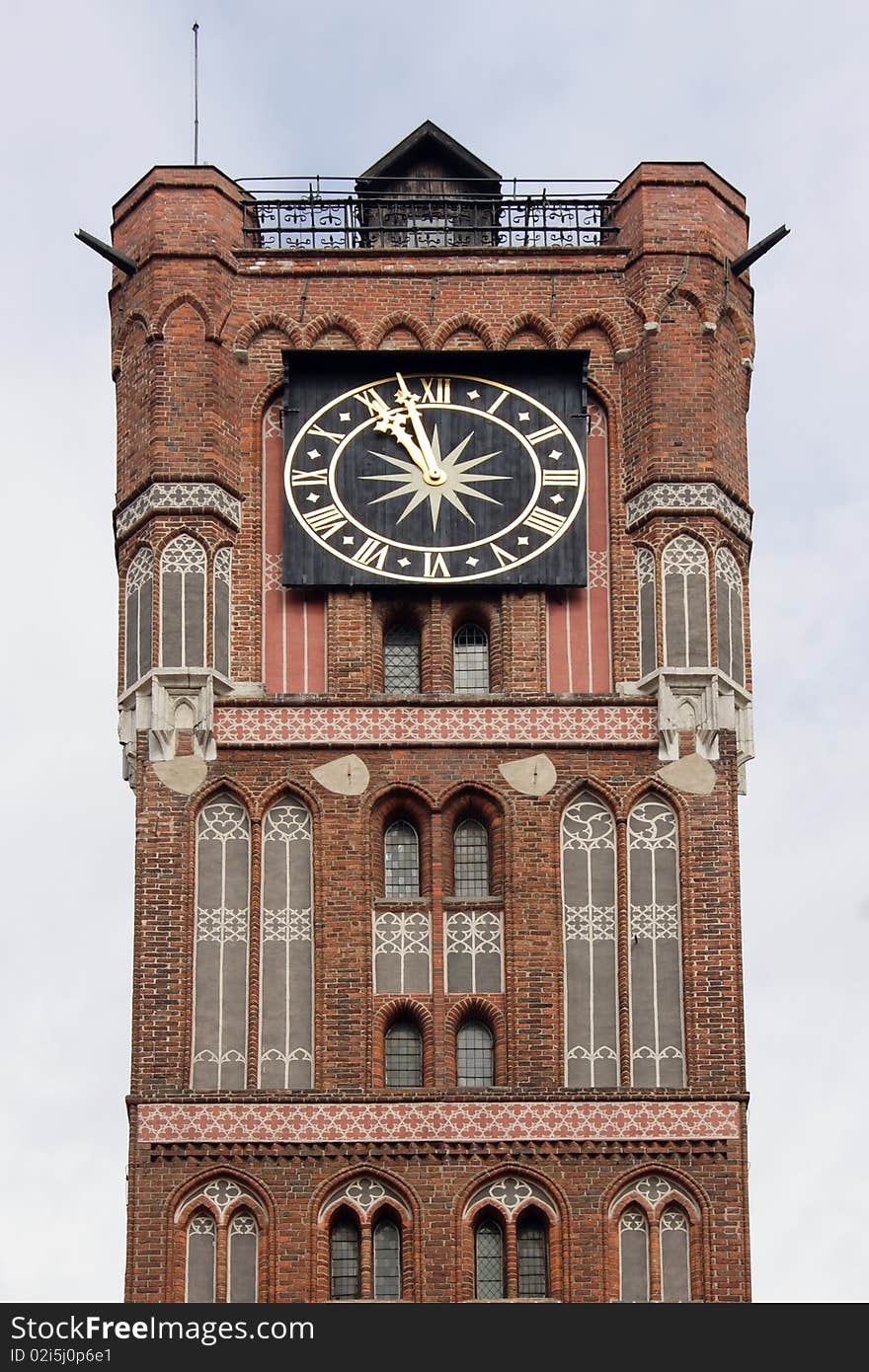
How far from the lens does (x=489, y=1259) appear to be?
5266 cm

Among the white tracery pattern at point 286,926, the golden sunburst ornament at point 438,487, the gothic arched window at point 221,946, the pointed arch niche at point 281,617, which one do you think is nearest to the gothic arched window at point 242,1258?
the gothic arched window at point 221,946

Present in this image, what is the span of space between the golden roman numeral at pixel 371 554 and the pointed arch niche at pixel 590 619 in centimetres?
174

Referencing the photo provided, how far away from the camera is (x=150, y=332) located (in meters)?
56.5

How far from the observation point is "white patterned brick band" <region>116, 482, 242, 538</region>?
55.7 metres

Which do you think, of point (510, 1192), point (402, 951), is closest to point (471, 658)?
point (402, 951)

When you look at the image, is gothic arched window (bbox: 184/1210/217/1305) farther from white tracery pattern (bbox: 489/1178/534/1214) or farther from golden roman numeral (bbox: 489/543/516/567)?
golden roman numeral (bbox: 489/543/516/567)

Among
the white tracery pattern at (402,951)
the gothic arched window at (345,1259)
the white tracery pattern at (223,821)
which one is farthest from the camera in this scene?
the white tracery pattern at (223,821)

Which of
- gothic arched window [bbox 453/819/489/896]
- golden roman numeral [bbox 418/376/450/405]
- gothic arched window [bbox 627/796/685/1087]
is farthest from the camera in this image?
golden roman numeral [bbox 418/376/450/405]

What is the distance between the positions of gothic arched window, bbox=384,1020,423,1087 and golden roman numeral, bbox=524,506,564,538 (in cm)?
555

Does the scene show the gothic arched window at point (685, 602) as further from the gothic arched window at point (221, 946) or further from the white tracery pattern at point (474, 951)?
the gothic arched window at point (221, 946)

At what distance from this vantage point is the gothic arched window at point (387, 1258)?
52375 millimetres

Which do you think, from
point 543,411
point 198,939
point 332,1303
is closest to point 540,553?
point 543,411

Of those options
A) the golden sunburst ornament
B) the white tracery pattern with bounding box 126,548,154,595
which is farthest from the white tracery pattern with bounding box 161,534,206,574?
the golden sunburst ornament
